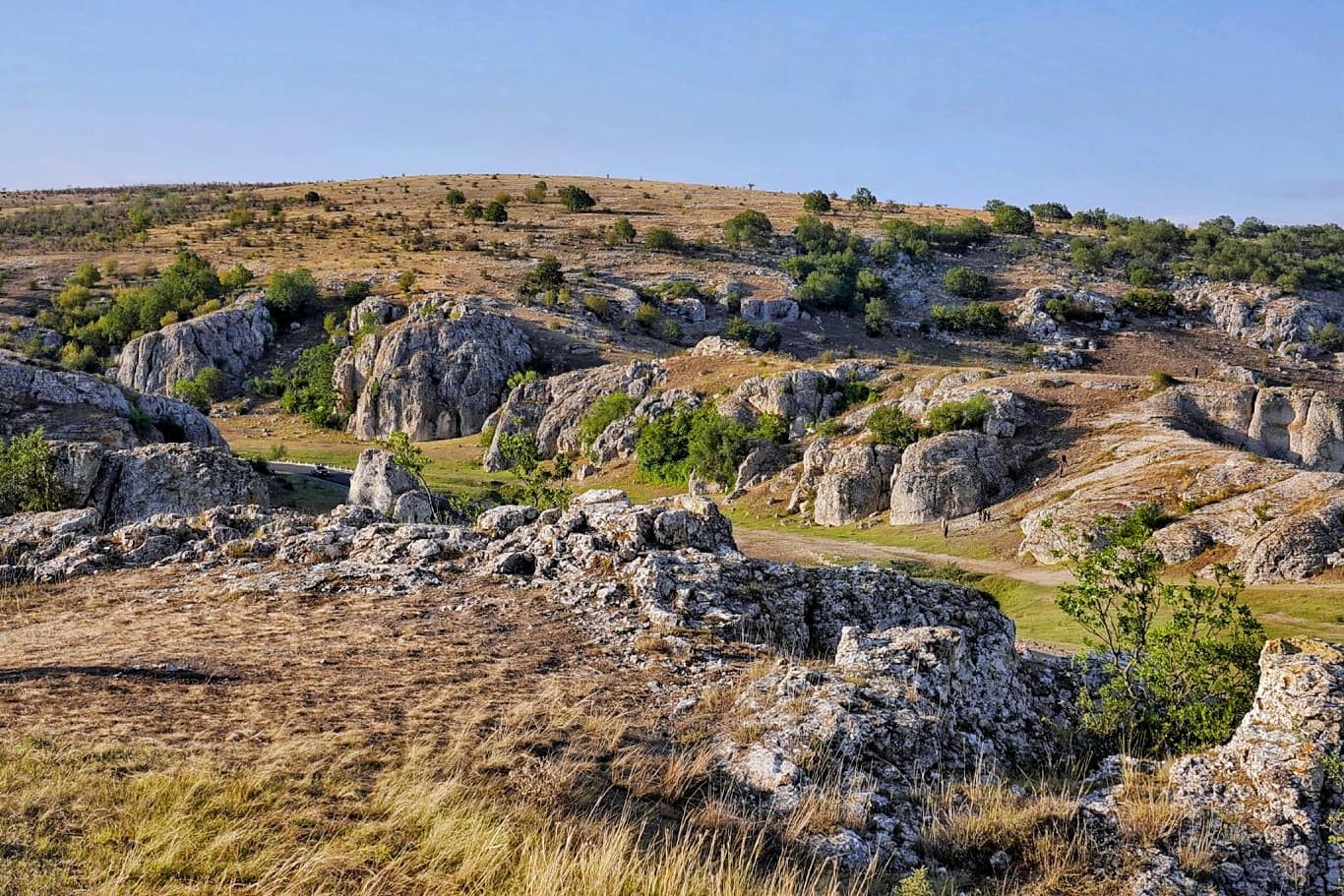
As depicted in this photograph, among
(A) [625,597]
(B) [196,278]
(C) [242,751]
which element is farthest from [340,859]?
(B) [196,278]

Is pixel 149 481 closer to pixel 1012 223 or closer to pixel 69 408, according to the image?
pixel 69 408

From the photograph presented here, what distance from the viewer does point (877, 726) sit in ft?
27.3

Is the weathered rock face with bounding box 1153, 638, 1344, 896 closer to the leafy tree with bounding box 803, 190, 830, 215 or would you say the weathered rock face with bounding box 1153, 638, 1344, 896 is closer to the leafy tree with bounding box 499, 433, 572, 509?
the leafy tree with bounding box 499, 433, 572, 509

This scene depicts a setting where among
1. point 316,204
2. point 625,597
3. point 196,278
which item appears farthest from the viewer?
point 316,204

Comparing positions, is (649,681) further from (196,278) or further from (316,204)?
(316,204)

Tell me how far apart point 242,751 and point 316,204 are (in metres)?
143

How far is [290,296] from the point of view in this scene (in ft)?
282

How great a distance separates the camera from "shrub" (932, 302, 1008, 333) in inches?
3484

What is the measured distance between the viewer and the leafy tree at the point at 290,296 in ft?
282

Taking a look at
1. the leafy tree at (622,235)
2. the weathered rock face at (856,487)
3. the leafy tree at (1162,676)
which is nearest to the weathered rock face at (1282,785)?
the leafy tree at (1162,676)

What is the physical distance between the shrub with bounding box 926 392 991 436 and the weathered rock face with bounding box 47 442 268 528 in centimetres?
3327

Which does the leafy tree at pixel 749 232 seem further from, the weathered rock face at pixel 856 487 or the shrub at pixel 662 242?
the weathered rock face at pixel 856 487

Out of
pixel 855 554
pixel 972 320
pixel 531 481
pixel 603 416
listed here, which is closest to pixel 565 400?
pixel 603 416

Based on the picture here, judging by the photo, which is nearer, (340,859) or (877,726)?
(340,859)
